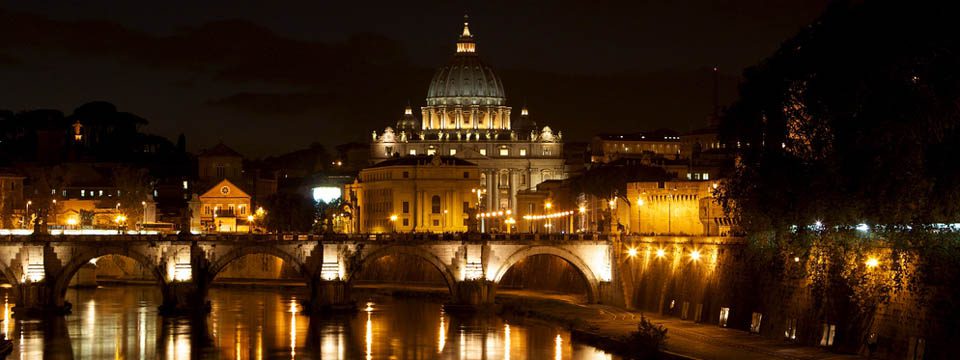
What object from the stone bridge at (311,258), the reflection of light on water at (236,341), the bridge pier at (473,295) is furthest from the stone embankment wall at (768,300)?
the reflection of light on water at (236,341)

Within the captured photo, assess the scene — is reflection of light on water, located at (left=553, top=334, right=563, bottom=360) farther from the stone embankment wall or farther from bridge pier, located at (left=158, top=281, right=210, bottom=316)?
bridge pier, located at (left=158, top=281, right=210, bottom=316)

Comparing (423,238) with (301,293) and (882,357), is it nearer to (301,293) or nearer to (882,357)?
(301,293)

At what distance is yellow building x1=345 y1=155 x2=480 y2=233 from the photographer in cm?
13050

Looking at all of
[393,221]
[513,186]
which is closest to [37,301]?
[393,221]

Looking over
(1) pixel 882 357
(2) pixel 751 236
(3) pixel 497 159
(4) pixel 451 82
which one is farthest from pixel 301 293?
(4) pixel 451 82

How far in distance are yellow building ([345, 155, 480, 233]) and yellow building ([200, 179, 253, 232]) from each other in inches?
483

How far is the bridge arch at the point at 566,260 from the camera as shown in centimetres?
6644

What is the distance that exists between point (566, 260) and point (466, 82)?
124775 millimetres

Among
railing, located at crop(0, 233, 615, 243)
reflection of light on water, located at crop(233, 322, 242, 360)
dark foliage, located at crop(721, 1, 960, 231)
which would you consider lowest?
reflection of light on water, located at crop(233, 322, 242, 360)

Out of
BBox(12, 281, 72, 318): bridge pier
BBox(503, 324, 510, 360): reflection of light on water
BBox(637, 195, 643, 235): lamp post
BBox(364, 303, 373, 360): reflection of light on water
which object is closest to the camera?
BBox(503, 324, 510, 360): reflection of light on water

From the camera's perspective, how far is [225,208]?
389ft

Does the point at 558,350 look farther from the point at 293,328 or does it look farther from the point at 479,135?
the point at 479,135

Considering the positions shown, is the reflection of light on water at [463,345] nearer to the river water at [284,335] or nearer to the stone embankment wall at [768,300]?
the river water at [284,335]

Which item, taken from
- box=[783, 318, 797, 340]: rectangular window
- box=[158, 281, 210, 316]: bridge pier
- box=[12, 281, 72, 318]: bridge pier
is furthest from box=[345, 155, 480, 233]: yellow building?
box=[783, 318, 797, 340]: rectangular window
